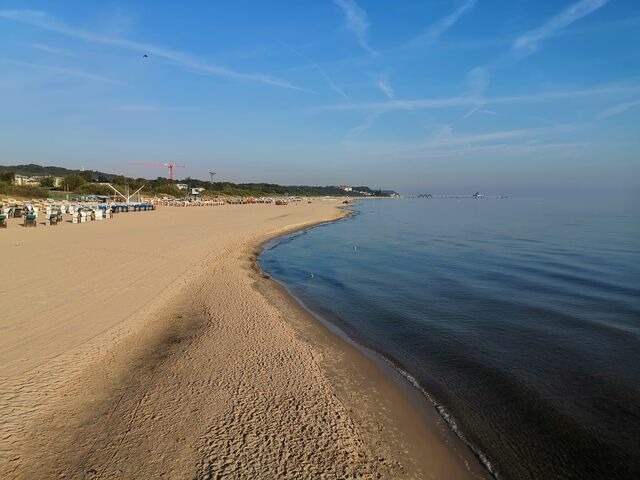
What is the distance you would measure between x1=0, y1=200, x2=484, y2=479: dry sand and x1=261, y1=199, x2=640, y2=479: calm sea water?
0.83 meters

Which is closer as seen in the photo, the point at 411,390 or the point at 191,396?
the point at 191,396

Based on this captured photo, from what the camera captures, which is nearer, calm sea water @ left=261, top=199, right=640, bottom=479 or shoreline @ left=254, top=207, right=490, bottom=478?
shoreline @ left=254, top=207, right=490, bottom=478

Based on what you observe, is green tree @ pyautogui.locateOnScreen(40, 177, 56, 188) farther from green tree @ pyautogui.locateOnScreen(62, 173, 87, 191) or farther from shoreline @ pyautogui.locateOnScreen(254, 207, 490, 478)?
shoreline @ pyautogui.locateOnScreen(254, 207, 490, 478)

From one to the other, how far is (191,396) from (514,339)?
7378 millimetres

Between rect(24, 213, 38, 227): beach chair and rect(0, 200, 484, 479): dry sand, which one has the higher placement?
rect(0, 200, 484, 479): dry sand

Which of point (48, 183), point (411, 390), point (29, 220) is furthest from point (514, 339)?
point (48, 183)

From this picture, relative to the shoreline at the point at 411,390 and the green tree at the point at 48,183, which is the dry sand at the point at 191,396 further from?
the green tree at the point at 48,183

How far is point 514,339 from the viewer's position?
9.52 metres

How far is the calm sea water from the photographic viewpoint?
18.6 ft

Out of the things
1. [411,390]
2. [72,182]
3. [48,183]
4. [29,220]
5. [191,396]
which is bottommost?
[48,183]

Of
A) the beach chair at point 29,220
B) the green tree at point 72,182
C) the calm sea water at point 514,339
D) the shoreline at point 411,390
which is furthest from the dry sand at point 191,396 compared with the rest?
the green tree at point 72,182

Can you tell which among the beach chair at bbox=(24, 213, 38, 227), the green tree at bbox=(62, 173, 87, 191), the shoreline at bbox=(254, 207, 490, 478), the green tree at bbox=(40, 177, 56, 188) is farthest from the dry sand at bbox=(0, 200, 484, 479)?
the green tree at bbox=(40, 177, 56, 188)

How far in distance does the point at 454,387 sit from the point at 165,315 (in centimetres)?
695

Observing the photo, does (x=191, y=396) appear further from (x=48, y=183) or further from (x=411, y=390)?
(x=48, y=183)
